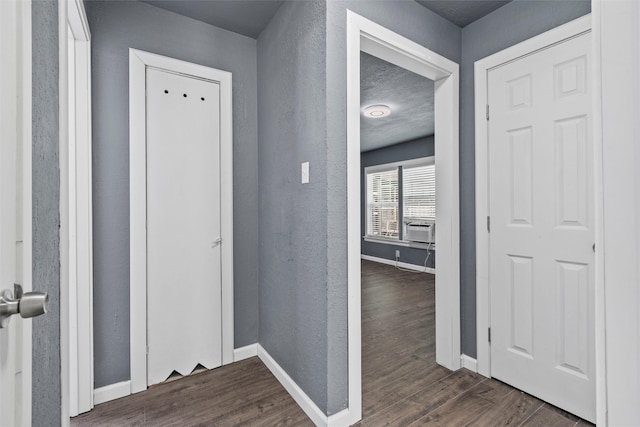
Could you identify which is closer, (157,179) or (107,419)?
(107,419)

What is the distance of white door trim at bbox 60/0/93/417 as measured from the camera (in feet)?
5.60

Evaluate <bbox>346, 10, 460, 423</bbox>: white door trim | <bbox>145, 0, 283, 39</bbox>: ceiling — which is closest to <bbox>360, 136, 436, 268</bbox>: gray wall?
<bbox>346, 10, 460, 423</bbox>: white door trim

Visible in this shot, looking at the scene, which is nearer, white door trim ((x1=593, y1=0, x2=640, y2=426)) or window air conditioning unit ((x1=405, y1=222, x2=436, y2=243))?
white door trim ((x1=593, y1=0, x2=640, y2=426))

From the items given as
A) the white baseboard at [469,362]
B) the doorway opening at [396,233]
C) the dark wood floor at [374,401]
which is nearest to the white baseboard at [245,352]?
the dark wood floor at [374,401]

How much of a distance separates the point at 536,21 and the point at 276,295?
93.5 inches

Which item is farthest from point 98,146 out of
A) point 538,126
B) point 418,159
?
→ point 418,159

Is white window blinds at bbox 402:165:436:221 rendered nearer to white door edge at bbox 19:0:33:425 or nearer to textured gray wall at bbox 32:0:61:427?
textured gray wall at bbox 32:0:61:427

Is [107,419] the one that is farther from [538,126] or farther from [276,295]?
[538,126]

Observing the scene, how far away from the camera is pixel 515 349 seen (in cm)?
196

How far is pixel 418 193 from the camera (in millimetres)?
5906

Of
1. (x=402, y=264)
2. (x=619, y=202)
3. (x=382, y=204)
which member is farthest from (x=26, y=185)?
(x=382, y=204)

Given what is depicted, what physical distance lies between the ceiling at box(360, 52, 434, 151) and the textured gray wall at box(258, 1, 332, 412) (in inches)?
39.4

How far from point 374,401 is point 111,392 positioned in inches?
62.7

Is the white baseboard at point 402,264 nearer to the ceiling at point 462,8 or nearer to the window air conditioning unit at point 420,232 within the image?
the window air conditioning unit at point 420,232
